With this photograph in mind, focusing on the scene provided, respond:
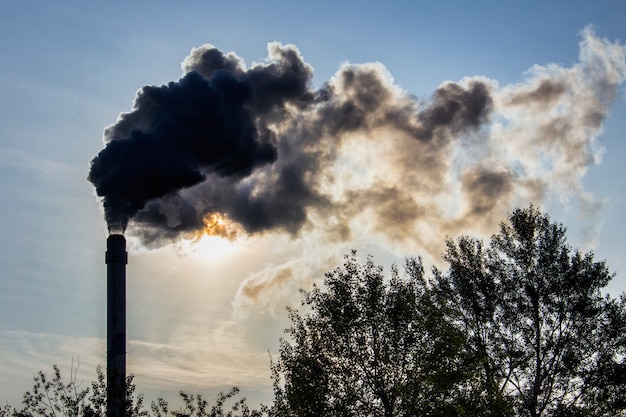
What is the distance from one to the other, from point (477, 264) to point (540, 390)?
8.67 m

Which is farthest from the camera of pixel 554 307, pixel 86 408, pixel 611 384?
pixel 554 307

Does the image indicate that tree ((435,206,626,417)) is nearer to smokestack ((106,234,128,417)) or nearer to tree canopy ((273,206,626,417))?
tree canopy ((273,206,626,417))

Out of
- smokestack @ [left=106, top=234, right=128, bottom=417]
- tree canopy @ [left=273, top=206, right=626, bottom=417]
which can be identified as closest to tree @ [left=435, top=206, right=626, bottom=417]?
tree canopy @ [left=273, top=206, right=626, bottom=417]

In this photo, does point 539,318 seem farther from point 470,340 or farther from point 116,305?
point 116,305

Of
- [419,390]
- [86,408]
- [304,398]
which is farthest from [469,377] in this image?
[86,408]

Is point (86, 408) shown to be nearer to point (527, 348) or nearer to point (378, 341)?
point (378, 341)

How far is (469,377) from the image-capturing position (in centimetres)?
3494

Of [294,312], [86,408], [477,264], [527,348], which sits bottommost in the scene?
[86,408]

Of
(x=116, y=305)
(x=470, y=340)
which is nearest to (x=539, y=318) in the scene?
(x=470, y=340)

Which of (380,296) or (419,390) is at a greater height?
(380,296)

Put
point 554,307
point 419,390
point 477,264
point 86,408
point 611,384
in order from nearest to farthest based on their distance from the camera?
point 86,408 < point 419,390 < point 611,384 < point 554,307 < point 477,264

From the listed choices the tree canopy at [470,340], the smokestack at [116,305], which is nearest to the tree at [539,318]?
the tree canopy at [470,340]

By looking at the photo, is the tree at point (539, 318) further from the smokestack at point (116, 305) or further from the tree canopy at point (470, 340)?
the smokestack at point (116, 305)

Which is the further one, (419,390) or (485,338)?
(485,338)
